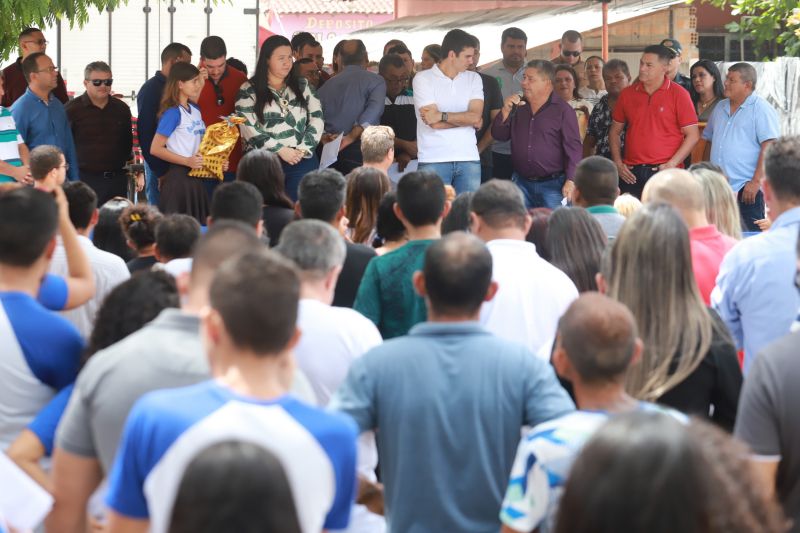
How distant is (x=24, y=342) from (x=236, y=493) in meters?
2.08

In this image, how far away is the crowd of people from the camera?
74.2 inches

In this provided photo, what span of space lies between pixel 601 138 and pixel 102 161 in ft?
14.6

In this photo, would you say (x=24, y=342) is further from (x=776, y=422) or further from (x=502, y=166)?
(x=502, y=166)

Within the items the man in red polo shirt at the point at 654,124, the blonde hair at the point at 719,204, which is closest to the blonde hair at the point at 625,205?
the blonde hair at the point at 719,204

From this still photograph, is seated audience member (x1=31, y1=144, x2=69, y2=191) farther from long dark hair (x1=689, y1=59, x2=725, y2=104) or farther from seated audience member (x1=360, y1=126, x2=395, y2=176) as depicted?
long dark hair (x1=689, y1=59, x2=725, y2=104)

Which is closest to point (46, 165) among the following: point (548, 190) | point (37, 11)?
point (37, 11)

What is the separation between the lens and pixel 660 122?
1048 centimetres

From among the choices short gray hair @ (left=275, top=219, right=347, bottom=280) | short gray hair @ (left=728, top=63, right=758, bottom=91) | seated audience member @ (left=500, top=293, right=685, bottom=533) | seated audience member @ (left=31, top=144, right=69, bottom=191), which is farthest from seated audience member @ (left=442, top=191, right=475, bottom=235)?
short gray hair @ (left=728, top=63, right=758, bottom=91)

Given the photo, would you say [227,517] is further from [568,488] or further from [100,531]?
[100,531]

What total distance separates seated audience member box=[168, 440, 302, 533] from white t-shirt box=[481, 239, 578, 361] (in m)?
2.94

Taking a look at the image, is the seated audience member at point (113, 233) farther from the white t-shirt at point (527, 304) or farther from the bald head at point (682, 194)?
the bald head at point (682, 194)

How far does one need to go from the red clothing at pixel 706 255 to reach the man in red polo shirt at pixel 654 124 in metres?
4.90

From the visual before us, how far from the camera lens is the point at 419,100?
33.3 ft

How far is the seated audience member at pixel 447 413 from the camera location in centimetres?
346
